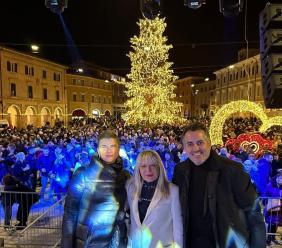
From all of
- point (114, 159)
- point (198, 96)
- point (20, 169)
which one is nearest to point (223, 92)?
point (198, 96)

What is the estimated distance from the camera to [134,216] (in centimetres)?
343

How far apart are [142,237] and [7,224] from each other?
6416 millimetres

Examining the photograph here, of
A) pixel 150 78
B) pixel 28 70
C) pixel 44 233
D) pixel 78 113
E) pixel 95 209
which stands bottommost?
pixel 44 233

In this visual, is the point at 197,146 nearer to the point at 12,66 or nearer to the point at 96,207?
the point at 96,207

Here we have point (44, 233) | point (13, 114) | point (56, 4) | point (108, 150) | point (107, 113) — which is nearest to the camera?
point (108, 150)

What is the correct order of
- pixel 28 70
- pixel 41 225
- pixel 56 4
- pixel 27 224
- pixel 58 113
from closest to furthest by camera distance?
pixel 56 4 → pixel 41 225 → pixel 27 224 → pixel 28 70 → pixel 58 113

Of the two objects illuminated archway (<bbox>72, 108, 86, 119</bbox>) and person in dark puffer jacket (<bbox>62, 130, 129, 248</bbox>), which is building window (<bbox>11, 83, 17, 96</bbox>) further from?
person in dark puffer jacket (<bbox>62, 130, 129, 248</bbox>)

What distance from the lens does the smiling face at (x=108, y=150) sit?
364 centimetres

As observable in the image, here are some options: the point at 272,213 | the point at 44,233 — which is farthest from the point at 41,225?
the point at 272,213

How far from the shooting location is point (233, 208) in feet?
9.93

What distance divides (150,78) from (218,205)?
1073 inches

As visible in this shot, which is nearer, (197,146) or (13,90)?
(197,146)

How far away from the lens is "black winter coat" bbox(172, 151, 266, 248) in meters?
3.01

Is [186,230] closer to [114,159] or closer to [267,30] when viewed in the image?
[114,159]
